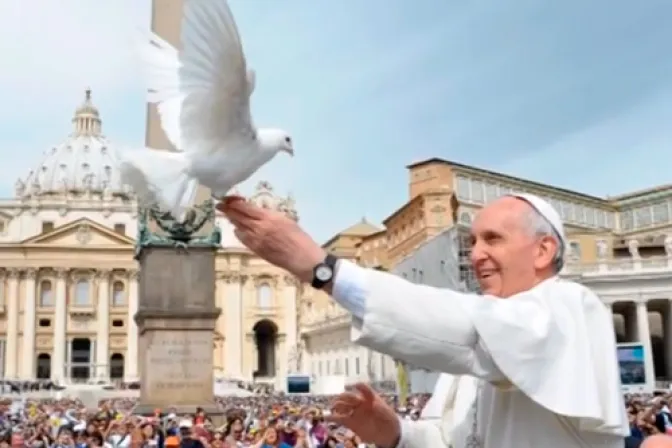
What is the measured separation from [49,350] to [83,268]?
803 centimetres

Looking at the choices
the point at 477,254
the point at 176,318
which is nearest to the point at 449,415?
the point at 477,254

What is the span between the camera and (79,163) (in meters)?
118

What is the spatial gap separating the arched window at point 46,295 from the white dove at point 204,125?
284ft

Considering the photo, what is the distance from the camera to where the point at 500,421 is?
2.03 m

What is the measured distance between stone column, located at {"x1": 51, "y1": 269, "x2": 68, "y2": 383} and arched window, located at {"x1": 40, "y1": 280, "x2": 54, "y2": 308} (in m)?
0.73

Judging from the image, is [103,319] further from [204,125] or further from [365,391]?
[365,391]

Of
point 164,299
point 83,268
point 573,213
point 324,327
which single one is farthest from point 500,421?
point 83,268

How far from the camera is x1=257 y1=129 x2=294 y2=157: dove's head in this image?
253 cm

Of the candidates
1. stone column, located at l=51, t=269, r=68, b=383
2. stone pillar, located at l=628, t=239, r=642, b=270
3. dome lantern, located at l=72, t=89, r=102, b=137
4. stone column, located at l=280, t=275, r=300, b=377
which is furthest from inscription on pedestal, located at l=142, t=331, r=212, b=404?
dome lantern, located at l=72, t=89, r=102, b=137

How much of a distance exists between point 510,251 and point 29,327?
8704 centimetres

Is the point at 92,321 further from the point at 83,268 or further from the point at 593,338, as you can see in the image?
the point at 593,338

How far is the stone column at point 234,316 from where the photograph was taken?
8356 centimetres

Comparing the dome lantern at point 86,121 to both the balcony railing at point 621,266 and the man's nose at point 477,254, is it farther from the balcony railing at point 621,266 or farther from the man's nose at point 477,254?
the man's nose at point 477,254

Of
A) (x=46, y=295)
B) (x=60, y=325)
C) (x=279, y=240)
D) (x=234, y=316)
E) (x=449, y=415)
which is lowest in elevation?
(x=449, y=415)
